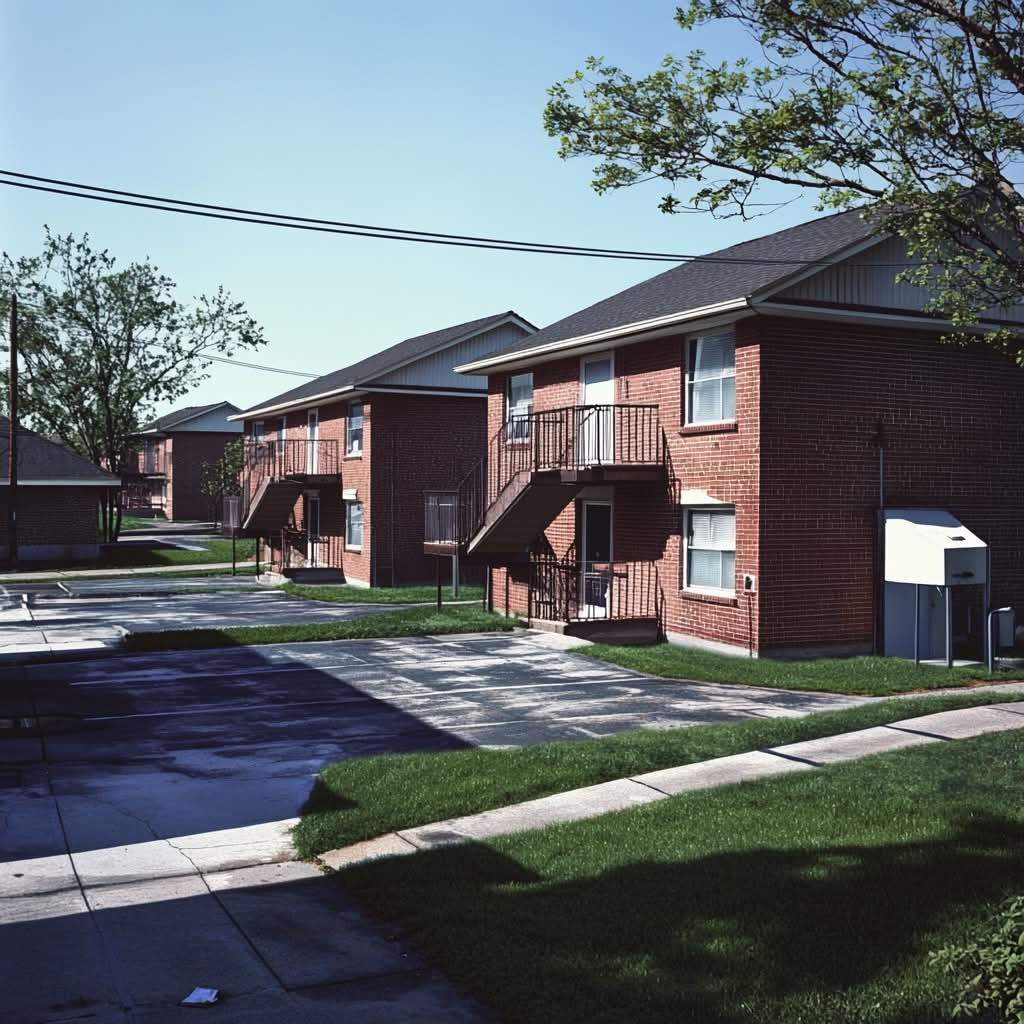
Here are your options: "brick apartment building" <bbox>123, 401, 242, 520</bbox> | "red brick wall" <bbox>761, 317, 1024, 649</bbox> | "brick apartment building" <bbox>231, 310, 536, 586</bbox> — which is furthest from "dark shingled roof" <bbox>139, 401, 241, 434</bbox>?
"red brick wall" <bbox>761, 317, 1024, 649</bbox>

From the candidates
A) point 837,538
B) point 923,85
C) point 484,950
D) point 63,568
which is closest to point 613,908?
point 484,950

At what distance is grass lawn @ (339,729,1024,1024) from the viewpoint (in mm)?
5883

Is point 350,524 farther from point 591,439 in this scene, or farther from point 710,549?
point 710,549

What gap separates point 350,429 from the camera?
37.3 m

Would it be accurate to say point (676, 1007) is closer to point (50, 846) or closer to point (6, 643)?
point (50, 846)

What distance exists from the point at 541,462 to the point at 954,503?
8.22 m

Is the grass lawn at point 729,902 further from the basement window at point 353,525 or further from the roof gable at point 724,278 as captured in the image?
the basement window at point 353,525

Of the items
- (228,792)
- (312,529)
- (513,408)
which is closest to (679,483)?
(513,408)

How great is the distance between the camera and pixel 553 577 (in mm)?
25516

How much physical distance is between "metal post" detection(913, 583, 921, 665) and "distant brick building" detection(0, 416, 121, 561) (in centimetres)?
3505

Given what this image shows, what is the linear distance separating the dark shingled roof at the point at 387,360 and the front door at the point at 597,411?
1141 cm

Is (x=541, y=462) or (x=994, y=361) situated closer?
(x=994, y=361)

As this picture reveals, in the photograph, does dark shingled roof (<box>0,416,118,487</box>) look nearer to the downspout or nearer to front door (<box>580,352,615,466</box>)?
front door (<box>580,352,615,466</box>)

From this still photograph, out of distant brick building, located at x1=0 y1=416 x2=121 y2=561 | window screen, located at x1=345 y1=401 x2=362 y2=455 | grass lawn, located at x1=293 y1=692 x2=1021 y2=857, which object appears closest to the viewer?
grass lawn, located at x1=293 y1=692 x2=1021 y2=857
